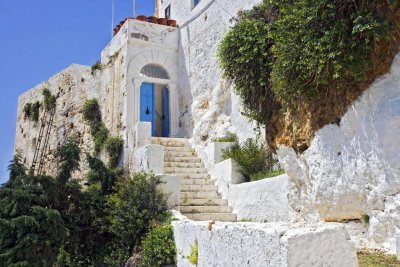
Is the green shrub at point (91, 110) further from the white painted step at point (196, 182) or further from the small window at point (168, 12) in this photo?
the white painted step at point (196, 182)

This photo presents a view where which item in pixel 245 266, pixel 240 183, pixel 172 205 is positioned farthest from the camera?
pixel 240 183

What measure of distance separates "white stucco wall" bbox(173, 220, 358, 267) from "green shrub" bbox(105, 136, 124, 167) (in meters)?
8.55

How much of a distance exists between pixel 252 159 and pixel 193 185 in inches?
67.2

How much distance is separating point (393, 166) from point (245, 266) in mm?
2262

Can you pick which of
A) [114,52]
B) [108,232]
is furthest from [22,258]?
[114,52]

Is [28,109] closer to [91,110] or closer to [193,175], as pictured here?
[91,110]

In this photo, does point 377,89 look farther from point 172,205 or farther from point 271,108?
point 172,205

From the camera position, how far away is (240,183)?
10.0 meters

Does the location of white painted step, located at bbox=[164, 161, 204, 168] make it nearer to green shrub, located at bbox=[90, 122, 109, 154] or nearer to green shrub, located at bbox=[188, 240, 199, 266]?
green shrub, located at bbox=[90, 122, 109, 154]

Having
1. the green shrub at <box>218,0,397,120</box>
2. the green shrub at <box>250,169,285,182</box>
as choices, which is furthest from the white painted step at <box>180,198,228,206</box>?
the green shrub at <box>218,0,397,120</box>

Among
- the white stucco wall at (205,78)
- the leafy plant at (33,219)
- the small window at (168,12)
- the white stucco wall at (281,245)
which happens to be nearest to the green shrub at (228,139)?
the white stucco wall at (205,78)

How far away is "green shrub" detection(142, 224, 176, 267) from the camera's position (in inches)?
307

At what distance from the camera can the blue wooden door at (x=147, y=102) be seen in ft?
49.5

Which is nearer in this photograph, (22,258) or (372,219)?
(372,219)
